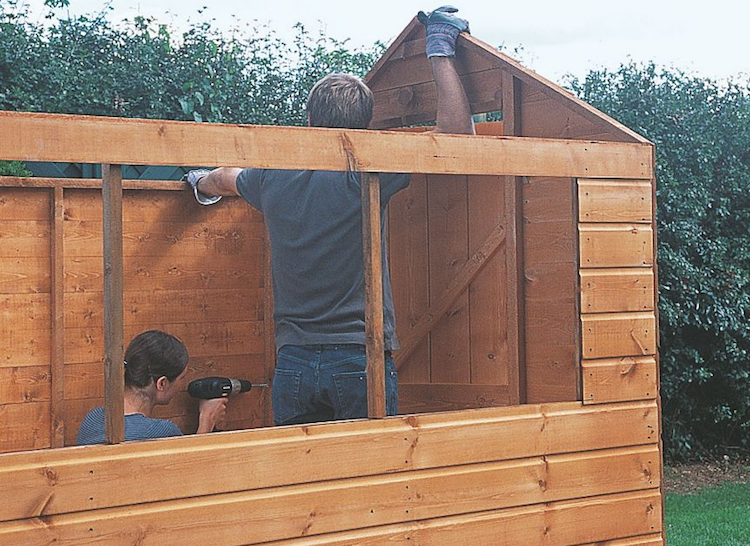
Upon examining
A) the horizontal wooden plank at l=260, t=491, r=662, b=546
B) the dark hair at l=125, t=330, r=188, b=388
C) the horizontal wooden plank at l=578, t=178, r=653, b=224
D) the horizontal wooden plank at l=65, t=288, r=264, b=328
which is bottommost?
the horizontal wooden plank at l=260, t=491, r=662, b=546

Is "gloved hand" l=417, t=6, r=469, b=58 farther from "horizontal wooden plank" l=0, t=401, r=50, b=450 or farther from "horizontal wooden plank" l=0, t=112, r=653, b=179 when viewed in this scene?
"horizontal wooden plank" l=0, t=401, r=50, b=450

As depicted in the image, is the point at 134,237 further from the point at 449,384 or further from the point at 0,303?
the point at 449,384

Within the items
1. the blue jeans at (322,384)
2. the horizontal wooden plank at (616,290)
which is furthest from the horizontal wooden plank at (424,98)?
the blue jeans at (322,384)

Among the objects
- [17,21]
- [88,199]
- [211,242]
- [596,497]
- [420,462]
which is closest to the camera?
[420,462]

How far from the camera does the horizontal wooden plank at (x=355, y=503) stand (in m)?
3.24

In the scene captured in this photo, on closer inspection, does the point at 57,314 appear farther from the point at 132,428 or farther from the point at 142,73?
the point at 142,73

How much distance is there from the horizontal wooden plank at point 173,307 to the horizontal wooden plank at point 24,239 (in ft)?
A: 0.80

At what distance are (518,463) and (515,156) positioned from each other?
3.61ft

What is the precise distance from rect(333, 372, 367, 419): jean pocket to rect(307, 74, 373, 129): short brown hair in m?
0.89

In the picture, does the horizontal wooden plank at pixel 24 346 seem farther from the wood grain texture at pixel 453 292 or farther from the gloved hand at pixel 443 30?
the gloved hand at pixel 443 30

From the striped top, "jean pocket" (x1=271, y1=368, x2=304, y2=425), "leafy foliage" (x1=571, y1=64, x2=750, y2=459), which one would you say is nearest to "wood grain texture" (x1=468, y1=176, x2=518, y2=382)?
"jean pocket" (x1=271, y1=368, x2=304, y2=425)

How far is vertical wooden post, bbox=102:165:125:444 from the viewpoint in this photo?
322cm

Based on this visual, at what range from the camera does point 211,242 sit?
16.3 feet

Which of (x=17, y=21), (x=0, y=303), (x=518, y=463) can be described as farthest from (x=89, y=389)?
(x=17, y=21)
